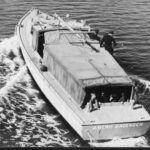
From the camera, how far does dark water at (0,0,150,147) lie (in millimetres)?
14709

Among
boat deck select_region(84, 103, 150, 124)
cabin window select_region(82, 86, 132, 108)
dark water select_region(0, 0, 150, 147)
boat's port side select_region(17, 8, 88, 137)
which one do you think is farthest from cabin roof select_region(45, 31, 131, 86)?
dark water select_region(0, 0, 150, 147)

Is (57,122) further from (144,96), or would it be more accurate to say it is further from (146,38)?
(146,38)

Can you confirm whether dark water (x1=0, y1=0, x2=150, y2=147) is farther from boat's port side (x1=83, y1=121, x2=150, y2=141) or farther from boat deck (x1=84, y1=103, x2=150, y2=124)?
boat deck (x1=84, y1=103, x2=150, y2=124)

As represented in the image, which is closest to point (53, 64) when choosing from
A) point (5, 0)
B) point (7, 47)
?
point (7, 47)

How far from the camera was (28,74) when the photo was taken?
2147 cm

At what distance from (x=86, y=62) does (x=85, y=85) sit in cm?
256

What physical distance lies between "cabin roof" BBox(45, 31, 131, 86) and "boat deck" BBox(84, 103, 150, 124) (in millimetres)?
1302

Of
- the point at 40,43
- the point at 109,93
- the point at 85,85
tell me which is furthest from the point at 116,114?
the point at 40,43

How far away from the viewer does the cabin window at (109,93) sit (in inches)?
561

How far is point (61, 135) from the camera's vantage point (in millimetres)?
14938

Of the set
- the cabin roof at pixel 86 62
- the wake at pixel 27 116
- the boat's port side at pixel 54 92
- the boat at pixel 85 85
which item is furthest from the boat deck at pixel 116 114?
the cabin roof at pixel 86 62

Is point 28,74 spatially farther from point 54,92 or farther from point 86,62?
point 86,62

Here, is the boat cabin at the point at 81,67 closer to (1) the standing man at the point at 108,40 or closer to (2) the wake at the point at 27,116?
(1) the standing man at the point at 108,40

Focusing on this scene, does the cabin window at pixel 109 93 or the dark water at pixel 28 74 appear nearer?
the cabin window at pixel 109 93
